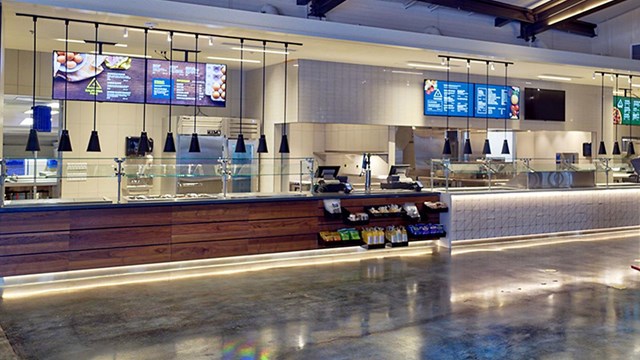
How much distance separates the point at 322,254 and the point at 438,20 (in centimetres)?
465

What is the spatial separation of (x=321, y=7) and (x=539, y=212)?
483cm

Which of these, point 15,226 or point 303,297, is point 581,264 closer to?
point 303,297

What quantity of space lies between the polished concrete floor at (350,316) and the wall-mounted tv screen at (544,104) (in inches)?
203

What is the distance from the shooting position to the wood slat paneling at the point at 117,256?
606 centimetres

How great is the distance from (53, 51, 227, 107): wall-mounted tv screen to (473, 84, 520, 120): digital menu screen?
5176 mm

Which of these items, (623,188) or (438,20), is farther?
(623,188)

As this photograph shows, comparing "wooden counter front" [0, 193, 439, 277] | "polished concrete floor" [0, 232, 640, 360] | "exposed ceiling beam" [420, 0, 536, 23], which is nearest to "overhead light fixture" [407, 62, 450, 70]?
"exposed ceiling beam" [420, 0, 536, 23]

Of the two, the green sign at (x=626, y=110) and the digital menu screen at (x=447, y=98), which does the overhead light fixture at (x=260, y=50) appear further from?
the green sign at (x=626, y=110)

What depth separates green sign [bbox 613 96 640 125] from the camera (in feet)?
43.7

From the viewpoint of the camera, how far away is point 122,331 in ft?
14.4

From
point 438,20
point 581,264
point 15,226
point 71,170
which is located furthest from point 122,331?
point 438,20

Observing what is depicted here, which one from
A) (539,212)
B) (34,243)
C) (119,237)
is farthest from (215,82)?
(539,212)

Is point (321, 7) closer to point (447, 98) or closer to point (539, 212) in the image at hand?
point (447, 98)

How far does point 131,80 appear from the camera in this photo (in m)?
7.82
